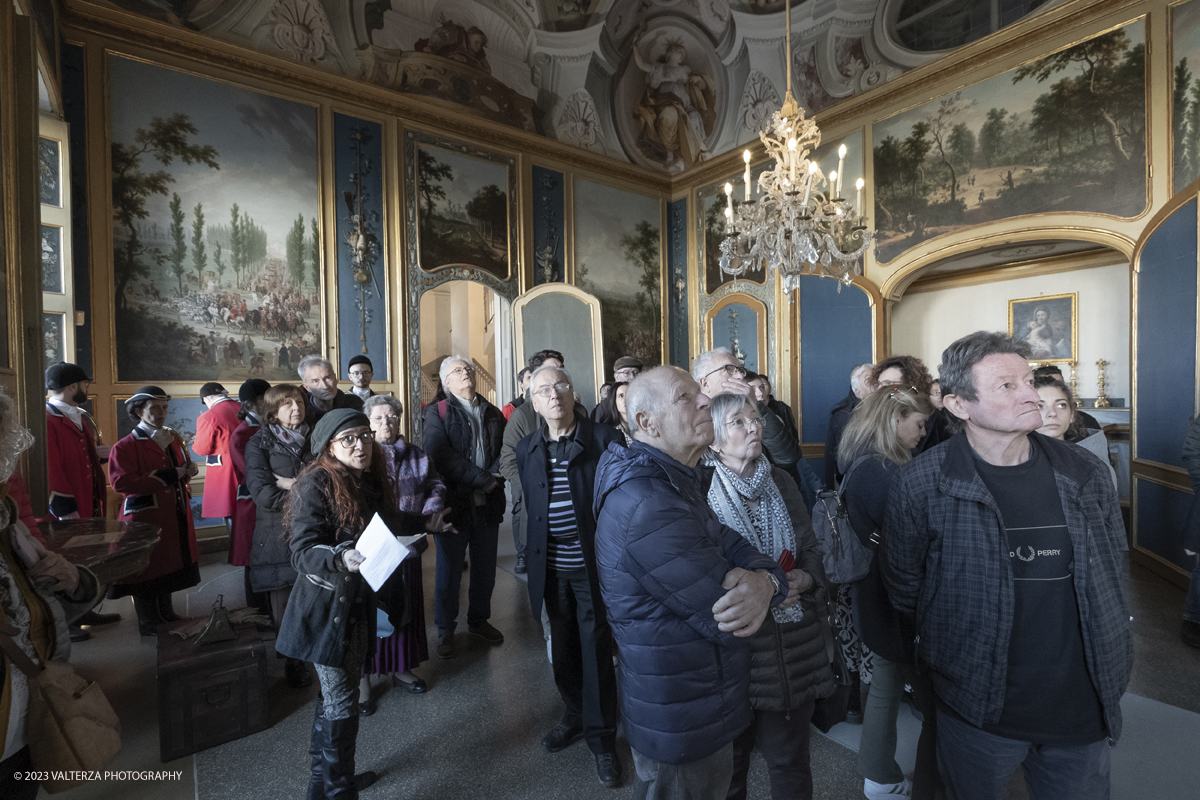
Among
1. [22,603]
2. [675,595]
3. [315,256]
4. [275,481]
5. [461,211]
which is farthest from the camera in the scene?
[461,211]

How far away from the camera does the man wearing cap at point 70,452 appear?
3.98 meters

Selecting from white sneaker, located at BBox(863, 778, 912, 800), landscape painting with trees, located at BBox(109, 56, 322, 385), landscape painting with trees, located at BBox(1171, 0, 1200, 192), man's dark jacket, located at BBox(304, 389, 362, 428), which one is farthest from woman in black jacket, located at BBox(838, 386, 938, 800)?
landscape painting with trees, located at BBox(109, 56, 322, 385)

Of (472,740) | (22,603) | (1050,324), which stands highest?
(1050,324)

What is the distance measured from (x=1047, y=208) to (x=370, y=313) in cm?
921

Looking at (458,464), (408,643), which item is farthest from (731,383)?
(408,643)

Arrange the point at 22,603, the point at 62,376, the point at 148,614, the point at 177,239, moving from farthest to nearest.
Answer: the point at 177,239, the point at 148,614, the point at 62,376, the point at 22,603

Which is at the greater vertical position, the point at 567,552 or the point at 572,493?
the point at 572,493

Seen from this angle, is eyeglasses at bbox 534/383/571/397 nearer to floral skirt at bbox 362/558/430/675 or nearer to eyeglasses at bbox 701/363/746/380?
eyeglasses at bbox 701/363/746/380

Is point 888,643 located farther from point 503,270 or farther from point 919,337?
point 919,337

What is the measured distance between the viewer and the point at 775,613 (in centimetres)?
192

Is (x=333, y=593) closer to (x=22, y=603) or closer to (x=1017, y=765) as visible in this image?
(x=22, y=603)

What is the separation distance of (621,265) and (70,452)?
8834 millimetres

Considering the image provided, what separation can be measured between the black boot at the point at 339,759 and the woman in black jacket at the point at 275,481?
4.49 ft

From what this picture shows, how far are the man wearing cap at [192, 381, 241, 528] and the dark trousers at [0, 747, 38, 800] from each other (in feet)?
11.8
